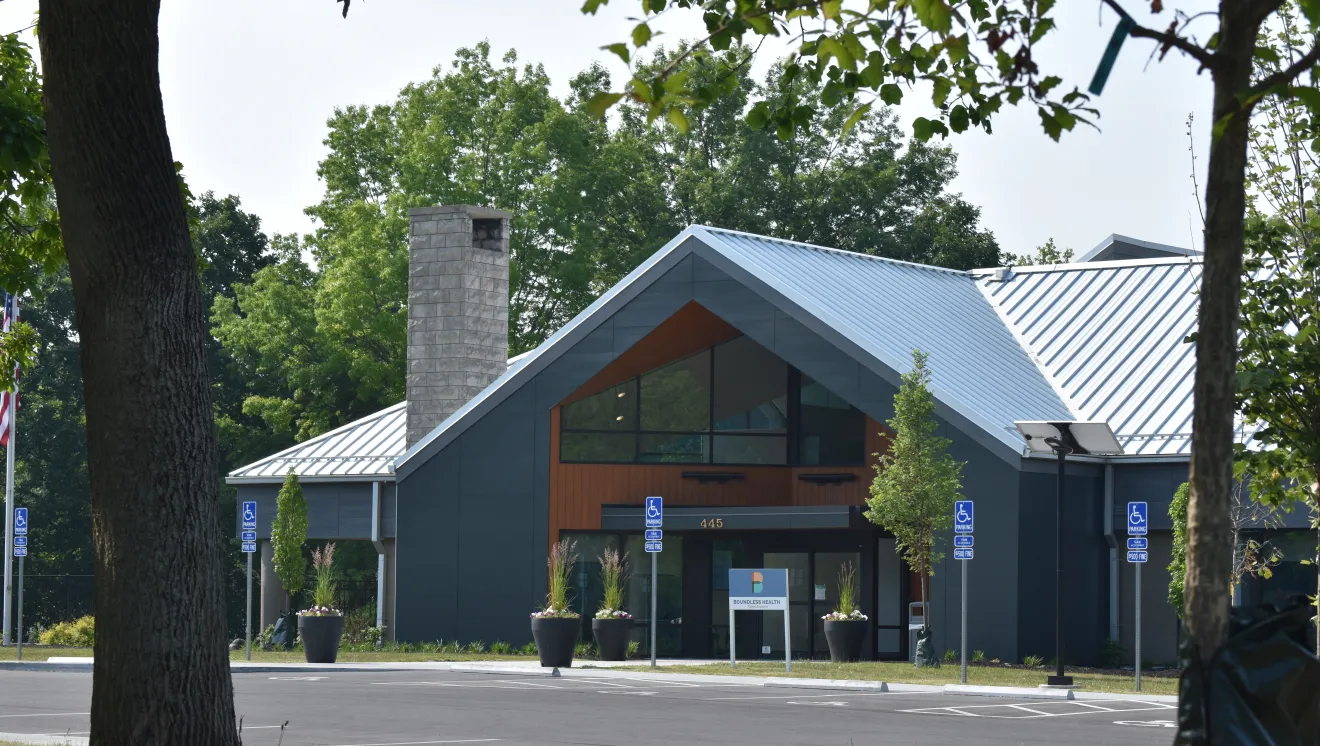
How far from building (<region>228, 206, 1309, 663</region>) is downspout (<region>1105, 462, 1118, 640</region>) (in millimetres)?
47

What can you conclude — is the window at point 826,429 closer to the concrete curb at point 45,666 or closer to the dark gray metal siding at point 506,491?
the dark gray metal siding at point 506,491

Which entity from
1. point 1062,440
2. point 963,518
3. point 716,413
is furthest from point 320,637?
point 1062,440

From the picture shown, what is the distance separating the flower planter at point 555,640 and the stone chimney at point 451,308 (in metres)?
8.48

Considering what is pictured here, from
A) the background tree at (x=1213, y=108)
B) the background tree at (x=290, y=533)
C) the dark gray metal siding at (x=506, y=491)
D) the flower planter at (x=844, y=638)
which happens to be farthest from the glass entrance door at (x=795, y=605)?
the background tree at (x=1213, y=108)

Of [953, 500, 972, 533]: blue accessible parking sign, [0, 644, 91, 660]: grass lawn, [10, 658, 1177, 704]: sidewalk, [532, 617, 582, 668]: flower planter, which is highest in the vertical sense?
[953, 500, 972, 533]: blue accessible parking sign

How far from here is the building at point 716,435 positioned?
32312 millimetres

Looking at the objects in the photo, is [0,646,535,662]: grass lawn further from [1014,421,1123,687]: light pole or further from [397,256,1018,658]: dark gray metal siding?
[1014,421,1123,687]: light pole

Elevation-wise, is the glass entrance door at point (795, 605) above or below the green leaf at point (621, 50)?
below

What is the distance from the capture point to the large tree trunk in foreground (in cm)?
862

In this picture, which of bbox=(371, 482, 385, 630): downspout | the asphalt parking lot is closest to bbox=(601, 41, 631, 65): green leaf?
the asphalt parking lot

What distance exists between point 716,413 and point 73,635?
15549mm

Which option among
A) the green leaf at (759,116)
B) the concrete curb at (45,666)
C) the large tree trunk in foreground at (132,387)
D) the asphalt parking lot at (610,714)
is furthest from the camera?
the concrete curb at (45,666)

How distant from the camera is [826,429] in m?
35.2

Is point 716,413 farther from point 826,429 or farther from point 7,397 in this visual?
point 7,397
